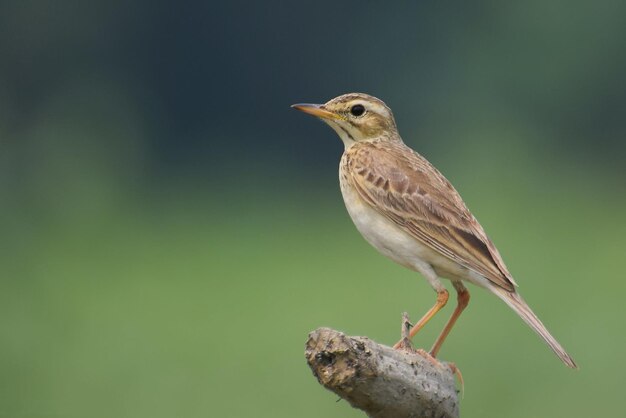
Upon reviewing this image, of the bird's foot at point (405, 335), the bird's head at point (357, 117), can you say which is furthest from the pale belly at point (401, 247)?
the bird's foot at point (405, 335)

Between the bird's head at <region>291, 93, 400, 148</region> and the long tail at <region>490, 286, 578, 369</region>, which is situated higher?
the bird's head at <region>291, 93, 400, 148</region>

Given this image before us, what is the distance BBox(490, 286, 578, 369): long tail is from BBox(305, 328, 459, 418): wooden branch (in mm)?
787

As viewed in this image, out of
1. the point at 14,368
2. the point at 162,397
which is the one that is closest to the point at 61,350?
the point at 14,368

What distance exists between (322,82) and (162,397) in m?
17.5

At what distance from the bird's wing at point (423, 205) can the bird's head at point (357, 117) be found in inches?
8.3

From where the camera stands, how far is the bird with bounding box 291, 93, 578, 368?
11.0 metres

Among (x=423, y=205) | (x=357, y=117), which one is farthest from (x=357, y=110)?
(x=423, y=205)

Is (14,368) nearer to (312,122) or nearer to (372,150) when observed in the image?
(372,150)

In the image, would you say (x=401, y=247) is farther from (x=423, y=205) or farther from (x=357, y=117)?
(x=357, y=117)

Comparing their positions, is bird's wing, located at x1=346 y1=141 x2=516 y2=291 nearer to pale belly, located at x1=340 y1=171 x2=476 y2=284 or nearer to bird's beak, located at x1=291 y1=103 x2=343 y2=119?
pale belly, located at x1=340 y1=171 x2=476 y2=284

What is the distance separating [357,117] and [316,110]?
0.41 meters

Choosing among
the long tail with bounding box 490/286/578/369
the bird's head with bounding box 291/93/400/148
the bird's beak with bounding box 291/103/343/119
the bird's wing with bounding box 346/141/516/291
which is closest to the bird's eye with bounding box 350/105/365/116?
the bird's head with bounding box 291/93/400/148

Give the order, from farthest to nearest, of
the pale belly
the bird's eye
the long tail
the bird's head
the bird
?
the bird's eye → the bird's head → the pale belly → the bird → the long tail

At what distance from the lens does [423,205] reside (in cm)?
1133
